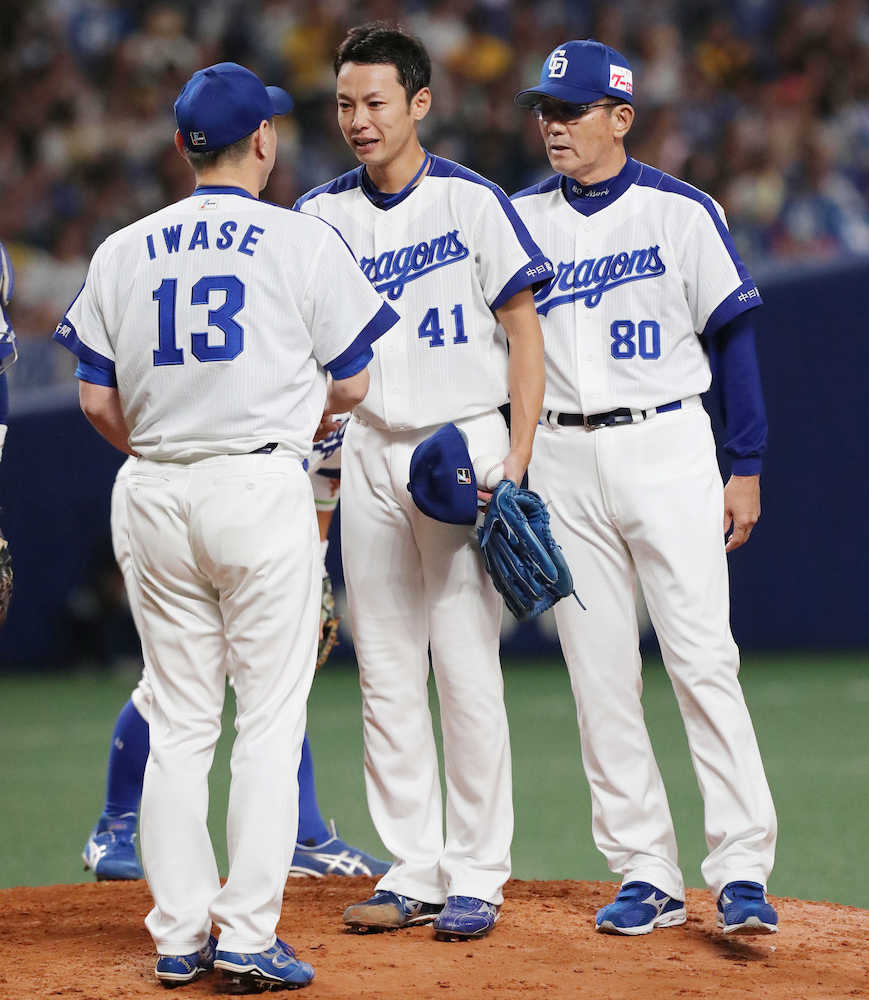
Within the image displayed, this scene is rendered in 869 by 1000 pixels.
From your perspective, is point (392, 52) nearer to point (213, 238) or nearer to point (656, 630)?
point (213, 238)

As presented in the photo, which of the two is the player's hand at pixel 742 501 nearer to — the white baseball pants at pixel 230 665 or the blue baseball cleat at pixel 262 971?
the white baseball pants at pixel 230 665

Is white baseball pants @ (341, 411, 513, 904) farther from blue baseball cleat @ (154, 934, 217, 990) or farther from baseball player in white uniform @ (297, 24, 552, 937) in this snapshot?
blue baseball cleat @ (154, 934, 217, 990)

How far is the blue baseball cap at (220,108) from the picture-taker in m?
3.30

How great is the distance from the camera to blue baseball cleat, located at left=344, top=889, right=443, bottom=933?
386cm

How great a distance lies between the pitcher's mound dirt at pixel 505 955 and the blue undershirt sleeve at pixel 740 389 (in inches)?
48.3

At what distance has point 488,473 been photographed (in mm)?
3707

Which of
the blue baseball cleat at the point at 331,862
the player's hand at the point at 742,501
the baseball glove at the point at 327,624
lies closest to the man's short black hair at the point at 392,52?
the player's hand at the point at 742,501

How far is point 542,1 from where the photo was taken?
41.1 ft

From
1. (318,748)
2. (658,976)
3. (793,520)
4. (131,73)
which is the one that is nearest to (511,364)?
(658,976)

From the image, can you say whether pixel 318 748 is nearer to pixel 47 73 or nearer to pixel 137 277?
pixel 137 277

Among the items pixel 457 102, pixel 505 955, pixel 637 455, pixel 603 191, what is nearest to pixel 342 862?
pixel 505 955

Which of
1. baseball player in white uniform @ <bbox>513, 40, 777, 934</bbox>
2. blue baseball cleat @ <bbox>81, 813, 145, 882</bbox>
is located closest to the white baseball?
baseball player in white uniform @ <bbox>513, 40, 777, 934</bbox>

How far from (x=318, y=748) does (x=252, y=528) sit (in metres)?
4.26

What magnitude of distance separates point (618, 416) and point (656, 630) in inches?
22.3
